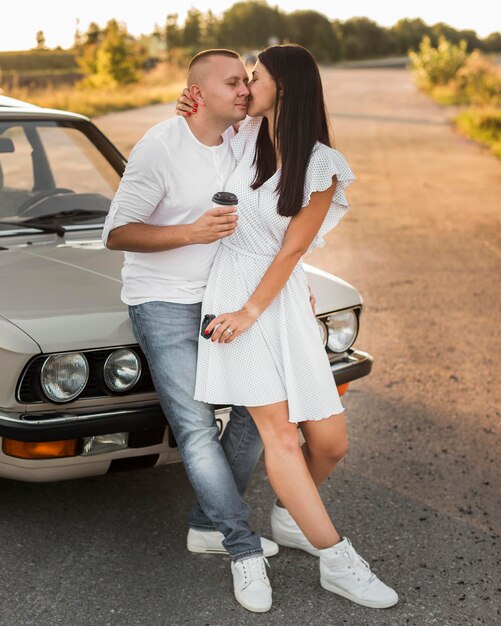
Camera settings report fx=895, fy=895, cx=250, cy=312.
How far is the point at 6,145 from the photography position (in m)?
4.14

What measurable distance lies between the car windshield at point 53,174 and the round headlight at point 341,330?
48.7 inches

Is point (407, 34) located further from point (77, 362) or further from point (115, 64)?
point (77, 362)

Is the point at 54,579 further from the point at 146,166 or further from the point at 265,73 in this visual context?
the point at 265,73

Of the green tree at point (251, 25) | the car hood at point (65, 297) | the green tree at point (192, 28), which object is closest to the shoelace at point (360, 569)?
the car hood at point (65, 297)

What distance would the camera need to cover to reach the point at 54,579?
3086 millimetres

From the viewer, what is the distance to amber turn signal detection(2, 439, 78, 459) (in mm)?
3037

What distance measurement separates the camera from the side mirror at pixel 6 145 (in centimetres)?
412

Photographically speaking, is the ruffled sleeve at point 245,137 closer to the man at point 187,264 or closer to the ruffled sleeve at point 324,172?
the man at point 187,264

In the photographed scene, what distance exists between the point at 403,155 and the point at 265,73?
1392 cm

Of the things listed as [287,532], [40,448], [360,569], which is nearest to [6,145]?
[40,448]

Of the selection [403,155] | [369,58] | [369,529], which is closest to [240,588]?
[369,529]

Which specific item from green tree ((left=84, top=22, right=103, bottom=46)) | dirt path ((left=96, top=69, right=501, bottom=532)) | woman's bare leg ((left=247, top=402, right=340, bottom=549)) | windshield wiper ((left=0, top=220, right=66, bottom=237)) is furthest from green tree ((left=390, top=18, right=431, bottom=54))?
woman's bare leg ((left=247, top=402, right=340, bottom=549))

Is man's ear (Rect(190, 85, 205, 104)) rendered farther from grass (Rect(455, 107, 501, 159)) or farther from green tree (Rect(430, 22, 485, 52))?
green tree (Rect(430, 22, 485, 52))

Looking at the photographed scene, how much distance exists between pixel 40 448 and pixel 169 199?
95 cm
